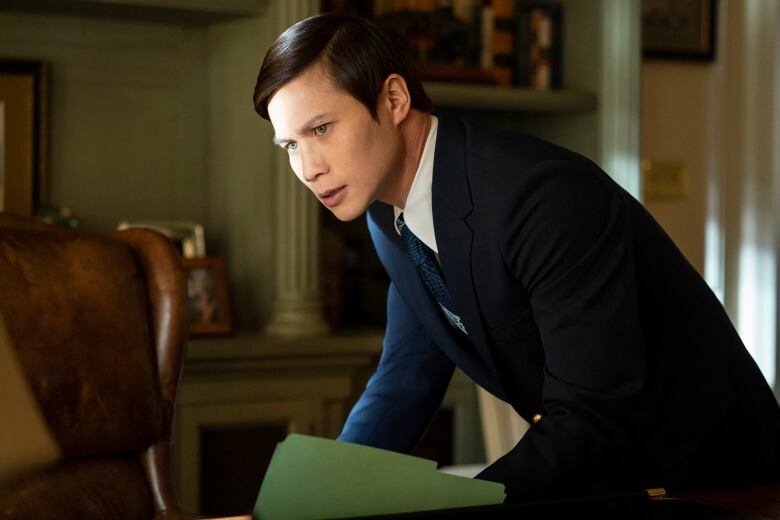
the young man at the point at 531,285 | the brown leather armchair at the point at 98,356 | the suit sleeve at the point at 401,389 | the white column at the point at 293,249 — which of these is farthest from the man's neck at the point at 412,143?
the white column at the point at 293,249

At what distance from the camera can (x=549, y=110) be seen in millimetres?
3162

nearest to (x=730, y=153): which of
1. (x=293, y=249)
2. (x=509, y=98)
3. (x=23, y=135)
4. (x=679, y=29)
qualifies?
(x=679, y=29)

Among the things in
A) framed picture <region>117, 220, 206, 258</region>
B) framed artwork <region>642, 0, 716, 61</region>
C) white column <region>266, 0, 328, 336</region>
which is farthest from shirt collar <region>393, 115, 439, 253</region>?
framed artwork <region>642, 0, 716, 61</region>

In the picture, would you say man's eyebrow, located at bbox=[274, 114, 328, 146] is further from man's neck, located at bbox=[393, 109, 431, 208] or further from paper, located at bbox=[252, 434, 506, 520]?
paper, located at bbox=[252, 434, 506, 520]

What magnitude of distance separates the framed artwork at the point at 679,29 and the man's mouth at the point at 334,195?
241 cm

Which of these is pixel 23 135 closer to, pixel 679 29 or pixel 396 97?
pixel 396 97

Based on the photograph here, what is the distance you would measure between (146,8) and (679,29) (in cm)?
175

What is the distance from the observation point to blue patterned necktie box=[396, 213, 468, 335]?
4.61ft

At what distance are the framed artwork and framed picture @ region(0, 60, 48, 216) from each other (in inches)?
73.0

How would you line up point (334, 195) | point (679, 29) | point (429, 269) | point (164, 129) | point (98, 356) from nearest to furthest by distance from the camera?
point (334, 195)
point (429, 269)
point (98, 356)
point (164, 129)
point (679, 29)

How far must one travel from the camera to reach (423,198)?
1366mm

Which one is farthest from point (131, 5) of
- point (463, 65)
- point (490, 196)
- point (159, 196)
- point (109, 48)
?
point (490, 196)

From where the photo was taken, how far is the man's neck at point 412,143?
1355 millimetres

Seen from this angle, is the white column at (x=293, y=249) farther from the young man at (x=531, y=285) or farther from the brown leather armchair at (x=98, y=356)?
the young man at (x=531, y=285)
